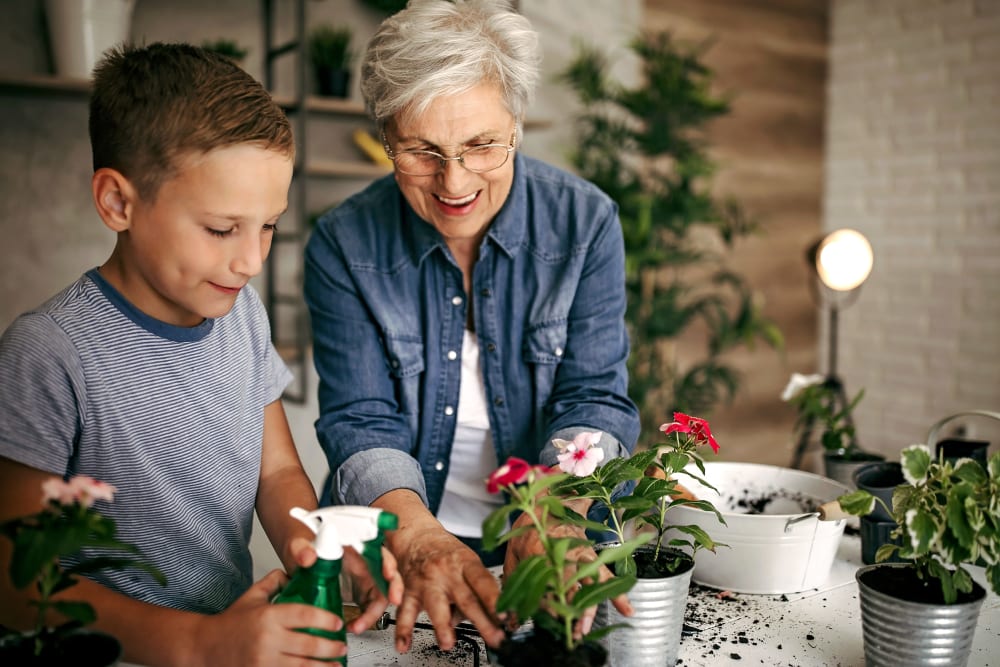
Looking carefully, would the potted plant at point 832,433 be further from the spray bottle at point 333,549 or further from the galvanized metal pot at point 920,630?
the spray bottle at point 333,549

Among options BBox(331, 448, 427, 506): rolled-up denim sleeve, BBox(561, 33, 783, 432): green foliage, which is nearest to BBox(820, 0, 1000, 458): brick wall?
BBox(561, 33, 783, 432): green foliage

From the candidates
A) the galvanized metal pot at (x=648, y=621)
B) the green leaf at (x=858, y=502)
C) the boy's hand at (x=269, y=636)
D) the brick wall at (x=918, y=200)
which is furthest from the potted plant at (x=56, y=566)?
the brick wall at (x=918, y=200)

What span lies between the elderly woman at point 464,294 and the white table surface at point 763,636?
0.28 metres

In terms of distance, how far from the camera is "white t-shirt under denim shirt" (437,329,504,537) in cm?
156

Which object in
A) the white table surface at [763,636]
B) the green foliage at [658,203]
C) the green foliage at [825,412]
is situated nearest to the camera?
the white table surface at [763,636]

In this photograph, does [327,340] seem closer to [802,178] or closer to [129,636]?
[129,636]

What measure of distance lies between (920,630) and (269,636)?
2.20 feet

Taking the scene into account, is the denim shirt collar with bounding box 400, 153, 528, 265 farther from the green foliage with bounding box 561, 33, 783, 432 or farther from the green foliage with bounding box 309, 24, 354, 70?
the green foliage with bounding box 309, 24, 354, 70

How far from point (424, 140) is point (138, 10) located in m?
2.23

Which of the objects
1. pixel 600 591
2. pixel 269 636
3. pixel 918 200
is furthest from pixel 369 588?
pixel 918 200

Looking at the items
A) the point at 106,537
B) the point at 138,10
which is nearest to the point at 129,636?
the point at 106,537

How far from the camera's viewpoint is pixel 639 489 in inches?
40.0

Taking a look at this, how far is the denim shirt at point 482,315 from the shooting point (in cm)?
147

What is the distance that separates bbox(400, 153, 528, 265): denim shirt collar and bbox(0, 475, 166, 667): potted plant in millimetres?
859
